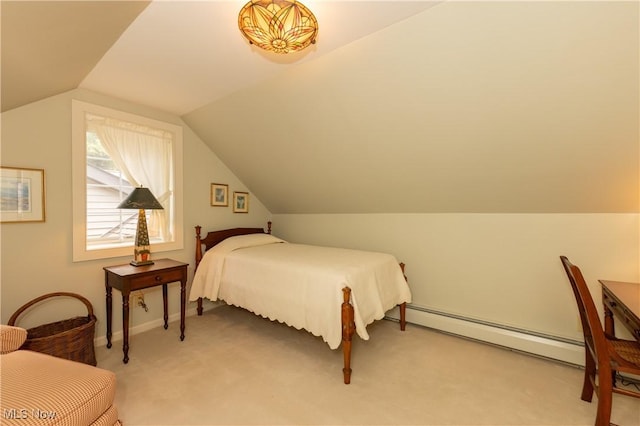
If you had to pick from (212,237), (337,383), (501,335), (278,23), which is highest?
(278,23)

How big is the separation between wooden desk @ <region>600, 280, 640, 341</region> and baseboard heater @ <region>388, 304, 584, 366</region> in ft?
1.55

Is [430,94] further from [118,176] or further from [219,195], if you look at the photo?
[118,176]

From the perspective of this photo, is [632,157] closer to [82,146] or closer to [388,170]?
[388,170]

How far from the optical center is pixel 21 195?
7.18 feet

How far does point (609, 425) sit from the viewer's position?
1.46 metres

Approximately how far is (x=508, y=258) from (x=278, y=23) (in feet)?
8.78

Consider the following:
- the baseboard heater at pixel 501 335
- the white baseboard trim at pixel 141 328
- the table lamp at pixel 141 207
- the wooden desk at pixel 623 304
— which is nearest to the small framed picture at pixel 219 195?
the table lamp at pixel 141 207

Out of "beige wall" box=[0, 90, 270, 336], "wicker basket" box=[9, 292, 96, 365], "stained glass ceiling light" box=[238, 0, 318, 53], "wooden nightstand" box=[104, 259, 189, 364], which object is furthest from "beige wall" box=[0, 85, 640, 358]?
"stained glass ceiling light" box=[238, 0, 318, 53]

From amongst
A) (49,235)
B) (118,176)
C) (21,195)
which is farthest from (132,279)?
(118,176)

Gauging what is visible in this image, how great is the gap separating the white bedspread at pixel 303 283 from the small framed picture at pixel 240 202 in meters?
0.69

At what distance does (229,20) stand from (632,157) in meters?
2.69

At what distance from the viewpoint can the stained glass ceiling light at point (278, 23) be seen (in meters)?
1.36

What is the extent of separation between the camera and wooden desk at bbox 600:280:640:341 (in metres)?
1.50

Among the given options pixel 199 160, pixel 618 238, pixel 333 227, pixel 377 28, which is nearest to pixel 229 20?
pixel 377 28
